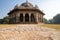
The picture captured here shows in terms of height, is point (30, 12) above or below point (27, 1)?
below

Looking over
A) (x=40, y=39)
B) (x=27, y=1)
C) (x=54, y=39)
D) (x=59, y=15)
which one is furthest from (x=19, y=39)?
(x=59, y=15)

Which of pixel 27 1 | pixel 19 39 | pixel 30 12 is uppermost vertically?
pixel 27 1

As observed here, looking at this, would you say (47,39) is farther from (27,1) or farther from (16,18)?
(27,1)

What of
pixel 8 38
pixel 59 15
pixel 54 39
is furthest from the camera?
pixel 59 15

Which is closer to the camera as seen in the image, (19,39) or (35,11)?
(19,39)

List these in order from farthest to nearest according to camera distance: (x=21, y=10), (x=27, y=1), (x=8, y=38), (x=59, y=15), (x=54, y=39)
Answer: (x=59, y=15), (x=27, y=1), (x=21, y=10), (x=8, y=38), (x=54, y=39)

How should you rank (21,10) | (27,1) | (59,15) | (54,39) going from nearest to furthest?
(54,39)
(21,10)
(27,1)
(59,15)

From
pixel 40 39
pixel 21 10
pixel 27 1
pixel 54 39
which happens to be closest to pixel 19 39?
pixel 40 39

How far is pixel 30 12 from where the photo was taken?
40.5 meters

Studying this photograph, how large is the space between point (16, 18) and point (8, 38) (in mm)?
29601

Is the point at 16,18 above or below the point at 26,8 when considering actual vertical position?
below

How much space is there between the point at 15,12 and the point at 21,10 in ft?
6.63

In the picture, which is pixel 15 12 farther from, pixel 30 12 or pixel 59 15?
pixel 59 15

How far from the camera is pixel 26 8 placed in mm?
40156
